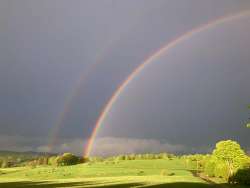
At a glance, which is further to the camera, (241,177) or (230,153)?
(230,153)

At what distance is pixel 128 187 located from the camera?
87.5 metres

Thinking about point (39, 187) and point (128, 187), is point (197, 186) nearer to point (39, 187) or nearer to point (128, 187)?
point (128, 187)

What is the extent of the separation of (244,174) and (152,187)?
4750 centimetres

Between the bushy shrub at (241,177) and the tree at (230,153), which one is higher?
the tree at (230,153)

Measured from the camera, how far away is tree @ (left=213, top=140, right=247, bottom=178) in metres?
153

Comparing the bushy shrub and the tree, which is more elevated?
the tree

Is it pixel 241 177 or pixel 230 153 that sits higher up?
pixel 230 153

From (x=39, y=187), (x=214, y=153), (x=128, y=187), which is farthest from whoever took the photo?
(x=214, y=153)

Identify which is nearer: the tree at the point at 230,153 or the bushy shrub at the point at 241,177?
the bushy shrub at the point at 241,177

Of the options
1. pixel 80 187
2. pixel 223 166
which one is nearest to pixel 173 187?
pixel 80 187

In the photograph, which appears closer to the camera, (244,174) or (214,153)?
(244,174)

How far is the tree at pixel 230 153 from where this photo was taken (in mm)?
153000

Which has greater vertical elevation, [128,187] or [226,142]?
[226,142]

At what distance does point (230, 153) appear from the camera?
157 m
